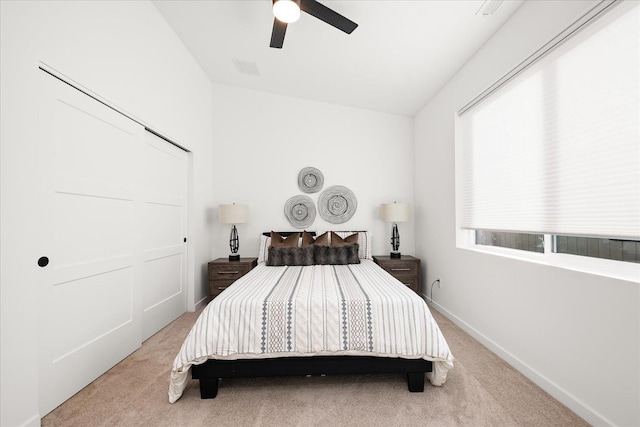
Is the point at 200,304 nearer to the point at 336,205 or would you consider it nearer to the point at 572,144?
the point at 336,205

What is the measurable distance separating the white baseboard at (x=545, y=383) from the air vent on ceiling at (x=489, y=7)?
257 centimetres

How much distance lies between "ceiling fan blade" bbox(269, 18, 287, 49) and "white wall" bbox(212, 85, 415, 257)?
177cm

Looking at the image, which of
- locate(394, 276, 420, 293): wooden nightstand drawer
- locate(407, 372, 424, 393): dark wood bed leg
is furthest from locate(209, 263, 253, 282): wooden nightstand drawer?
locate(407, 372, 424, 393): dark wood bed leg

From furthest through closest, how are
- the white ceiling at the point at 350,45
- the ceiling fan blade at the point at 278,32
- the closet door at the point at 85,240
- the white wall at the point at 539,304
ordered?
the white ceiling at the point at 350,45 < the ceiling fan blade at the point at 278,32 < the closet door at the point at 85,240 < the white wall at the point at 539,304

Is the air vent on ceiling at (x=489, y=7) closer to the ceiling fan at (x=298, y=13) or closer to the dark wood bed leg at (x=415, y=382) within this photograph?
the ceiling fan at (x=298, y=13)

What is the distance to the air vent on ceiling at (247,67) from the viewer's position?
314 centimetres

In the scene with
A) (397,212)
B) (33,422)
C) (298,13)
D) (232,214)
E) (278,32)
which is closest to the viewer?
(33,422)

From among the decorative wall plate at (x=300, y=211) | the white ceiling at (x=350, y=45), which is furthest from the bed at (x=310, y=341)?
the white ceiling at (x=350, y=45)

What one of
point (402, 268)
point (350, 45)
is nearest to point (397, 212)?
point (402, 268)

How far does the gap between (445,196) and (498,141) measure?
91 cm

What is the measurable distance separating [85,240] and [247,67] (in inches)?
101

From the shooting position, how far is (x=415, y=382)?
5.51 ft

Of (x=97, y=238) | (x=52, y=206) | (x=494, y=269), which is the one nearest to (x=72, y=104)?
(x=52, y=206)

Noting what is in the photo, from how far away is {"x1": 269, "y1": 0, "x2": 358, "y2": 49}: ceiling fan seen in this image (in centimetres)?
173
